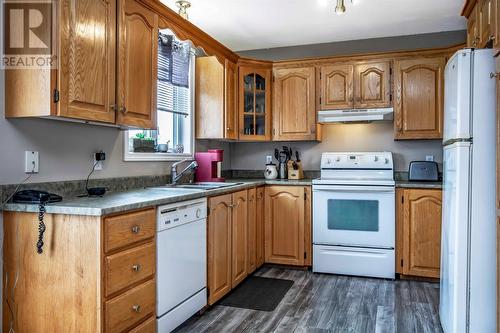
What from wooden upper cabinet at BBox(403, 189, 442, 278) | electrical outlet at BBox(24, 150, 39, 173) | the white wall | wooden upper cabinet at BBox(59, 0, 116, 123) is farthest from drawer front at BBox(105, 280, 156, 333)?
the white wall

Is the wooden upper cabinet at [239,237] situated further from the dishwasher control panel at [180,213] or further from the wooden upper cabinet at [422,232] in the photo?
the wooden upper cabinet at [422,232]

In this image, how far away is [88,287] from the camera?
1723mm

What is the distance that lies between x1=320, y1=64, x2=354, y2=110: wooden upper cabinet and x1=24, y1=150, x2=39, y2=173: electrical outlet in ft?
9.29

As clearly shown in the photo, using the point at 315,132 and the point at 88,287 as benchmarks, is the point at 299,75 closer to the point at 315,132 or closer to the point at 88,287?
the point at 315,132

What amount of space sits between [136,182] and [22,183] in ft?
3.13

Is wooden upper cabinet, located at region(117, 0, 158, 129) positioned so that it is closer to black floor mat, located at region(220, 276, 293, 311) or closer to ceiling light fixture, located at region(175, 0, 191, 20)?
ceiling light fixture, located at region(175, 0, 191, 20)

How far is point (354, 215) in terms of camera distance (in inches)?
142

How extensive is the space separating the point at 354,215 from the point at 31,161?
2.72m

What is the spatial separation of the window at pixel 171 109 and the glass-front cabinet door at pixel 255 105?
0.62 m

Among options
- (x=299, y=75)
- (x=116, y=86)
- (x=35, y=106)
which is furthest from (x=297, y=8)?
(x=35, y=106)

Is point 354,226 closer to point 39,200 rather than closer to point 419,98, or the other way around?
point 419,98

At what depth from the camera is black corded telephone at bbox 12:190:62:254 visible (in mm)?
1762

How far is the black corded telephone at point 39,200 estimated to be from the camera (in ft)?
5.78

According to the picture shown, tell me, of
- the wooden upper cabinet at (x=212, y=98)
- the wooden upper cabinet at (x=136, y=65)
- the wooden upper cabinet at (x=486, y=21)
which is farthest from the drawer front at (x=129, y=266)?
the wooden upper cabinet at (x=486, y=21)
